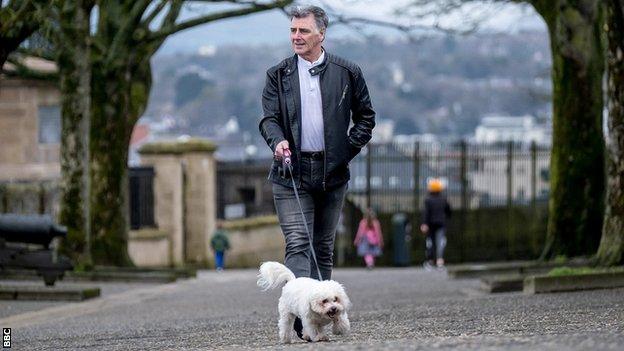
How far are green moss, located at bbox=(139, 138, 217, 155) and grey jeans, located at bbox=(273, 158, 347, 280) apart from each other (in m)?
26.7

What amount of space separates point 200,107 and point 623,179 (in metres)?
159

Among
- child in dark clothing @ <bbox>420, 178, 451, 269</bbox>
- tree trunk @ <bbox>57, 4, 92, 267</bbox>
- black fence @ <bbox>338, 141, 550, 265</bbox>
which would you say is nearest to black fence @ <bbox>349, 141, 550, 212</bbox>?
black fence @ <bbox>338, 141, 550, 265</bbox>

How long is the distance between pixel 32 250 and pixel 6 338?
26.9 feet

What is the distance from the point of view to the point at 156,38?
90.5 feet

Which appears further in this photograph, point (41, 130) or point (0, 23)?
point (41, 130)

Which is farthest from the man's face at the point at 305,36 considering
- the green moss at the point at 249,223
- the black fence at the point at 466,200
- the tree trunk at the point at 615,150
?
the black fence at the point at 466,200

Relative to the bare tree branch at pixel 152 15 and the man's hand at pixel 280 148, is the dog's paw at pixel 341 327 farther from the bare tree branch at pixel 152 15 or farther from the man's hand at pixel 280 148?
the bare tree branch at pixel 152 15

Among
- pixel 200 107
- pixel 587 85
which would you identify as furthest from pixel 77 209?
pixel 200 107

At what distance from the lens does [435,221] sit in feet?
102

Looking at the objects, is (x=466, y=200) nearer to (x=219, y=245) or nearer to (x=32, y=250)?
(x=219, y=245)

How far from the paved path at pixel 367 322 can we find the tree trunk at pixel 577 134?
4322mm

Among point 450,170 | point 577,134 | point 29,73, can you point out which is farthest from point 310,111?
point 450,170

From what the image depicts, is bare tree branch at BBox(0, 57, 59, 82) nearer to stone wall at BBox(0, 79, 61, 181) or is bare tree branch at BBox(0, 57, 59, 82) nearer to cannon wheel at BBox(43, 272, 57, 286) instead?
cannon wheel at BBox(43, 272, 57, 286)

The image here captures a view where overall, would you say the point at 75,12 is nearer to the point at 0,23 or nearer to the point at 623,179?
the point at 0,23
